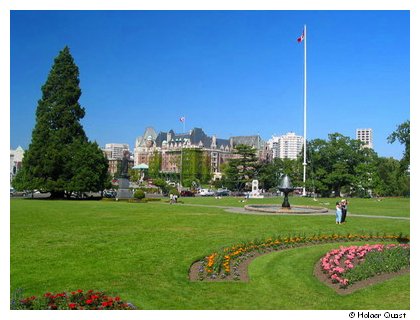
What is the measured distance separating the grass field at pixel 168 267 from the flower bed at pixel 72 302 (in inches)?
22.9

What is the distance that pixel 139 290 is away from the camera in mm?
10602

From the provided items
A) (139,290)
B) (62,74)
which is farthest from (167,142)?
(139,290)

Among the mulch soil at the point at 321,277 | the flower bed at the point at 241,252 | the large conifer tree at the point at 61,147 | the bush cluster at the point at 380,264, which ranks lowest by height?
the mulch soil at the point at 321,277

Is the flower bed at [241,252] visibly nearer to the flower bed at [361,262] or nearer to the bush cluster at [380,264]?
the flower bed at [361,262]

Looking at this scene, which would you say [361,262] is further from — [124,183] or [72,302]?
[124,183]

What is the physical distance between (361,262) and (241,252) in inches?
147

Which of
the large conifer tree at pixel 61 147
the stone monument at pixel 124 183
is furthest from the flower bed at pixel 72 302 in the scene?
the stone monument at pixel 124 183

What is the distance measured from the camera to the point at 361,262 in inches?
517

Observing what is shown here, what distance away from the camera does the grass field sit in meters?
9.96

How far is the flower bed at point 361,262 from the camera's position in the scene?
455 inches

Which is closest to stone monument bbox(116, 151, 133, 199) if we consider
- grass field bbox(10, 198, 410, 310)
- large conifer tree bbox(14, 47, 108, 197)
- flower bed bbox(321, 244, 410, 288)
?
large conifer tree bbox(14, 47, 108, 197)

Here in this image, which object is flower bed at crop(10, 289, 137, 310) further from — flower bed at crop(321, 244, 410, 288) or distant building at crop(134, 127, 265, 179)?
distant building at crop(134, 127, 265, 179)

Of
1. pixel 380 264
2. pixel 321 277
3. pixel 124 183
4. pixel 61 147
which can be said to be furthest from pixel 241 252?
pixel 61 147
